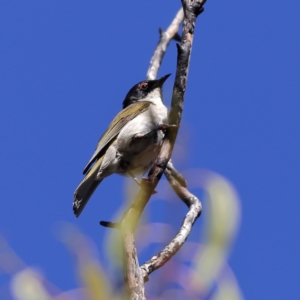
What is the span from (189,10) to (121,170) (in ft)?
6.89

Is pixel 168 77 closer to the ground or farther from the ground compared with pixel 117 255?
farther from the ground

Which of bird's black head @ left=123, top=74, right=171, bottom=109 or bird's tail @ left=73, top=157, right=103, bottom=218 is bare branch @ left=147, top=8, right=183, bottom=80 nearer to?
bird's black head @ left=123, top=74, right=171, bottom=109

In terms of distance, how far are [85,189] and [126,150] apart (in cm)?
60

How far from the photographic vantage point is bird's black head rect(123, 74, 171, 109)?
6148mm

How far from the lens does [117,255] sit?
3.96 ft

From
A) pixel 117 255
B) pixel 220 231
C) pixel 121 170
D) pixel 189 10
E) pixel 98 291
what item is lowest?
pixel 98 291

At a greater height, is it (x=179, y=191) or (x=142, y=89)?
(x=142, y=89)

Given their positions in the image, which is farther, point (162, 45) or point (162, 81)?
point (162, 45)

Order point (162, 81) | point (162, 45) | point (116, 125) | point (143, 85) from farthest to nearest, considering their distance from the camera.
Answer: point (162, 45) < point (143, 85) < point (162, 81) < point (116, 125)

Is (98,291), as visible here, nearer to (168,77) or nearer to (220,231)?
(220,231)

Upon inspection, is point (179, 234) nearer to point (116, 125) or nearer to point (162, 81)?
point (116, 125)

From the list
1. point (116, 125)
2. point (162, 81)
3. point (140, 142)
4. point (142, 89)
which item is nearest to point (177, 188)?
point (140, 142)

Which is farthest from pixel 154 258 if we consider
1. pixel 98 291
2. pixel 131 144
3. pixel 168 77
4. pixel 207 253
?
pixel 168 77

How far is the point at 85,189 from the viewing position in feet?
16.2
